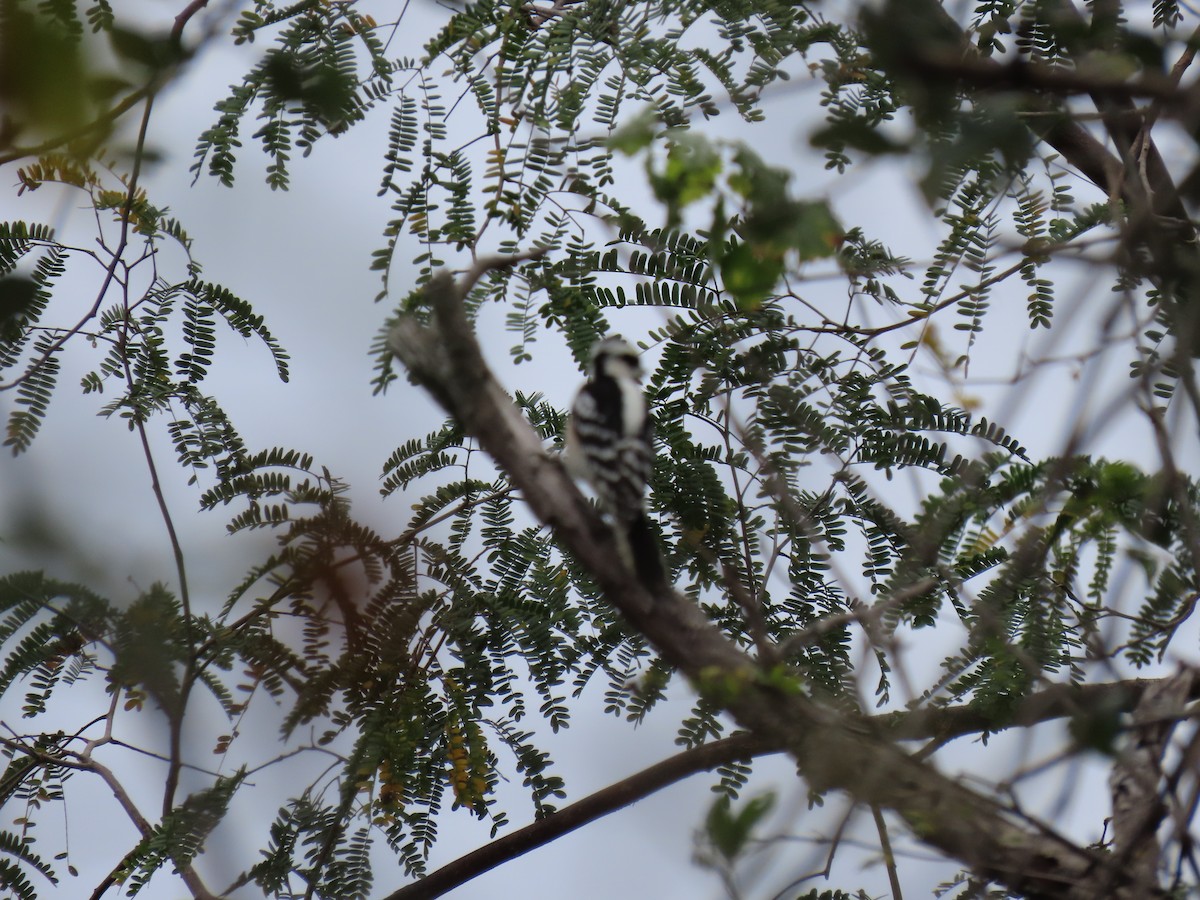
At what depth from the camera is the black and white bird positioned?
4.05 m

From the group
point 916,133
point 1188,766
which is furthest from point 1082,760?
point 916,133

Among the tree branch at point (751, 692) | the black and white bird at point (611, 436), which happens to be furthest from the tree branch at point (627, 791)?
the black and white bird at point (611, 436)

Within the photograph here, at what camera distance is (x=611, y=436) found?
14.6 ft

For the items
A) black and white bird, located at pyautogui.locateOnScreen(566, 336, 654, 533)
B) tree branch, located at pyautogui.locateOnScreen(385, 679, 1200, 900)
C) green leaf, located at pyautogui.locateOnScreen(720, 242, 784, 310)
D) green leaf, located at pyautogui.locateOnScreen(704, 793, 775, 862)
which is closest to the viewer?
green leaf, located at pyautogui.locateOnScreen(704, 793, 775, 862)

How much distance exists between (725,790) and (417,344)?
1.91 m

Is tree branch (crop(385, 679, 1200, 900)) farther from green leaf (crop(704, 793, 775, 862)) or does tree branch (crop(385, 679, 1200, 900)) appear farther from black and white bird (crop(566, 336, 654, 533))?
green leaf (crop(704, 793, 775, 862))

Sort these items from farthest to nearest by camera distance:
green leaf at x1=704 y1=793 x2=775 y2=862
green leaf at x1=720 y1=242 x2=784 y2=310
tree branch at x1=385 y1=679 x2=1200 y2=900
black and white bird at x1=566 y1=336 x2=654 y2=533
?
black and white bird at x1=566 y1=336 x2=654 y2=533 → tree branch at x1=385 y1=679 x2=1200 y2=900 → green leaf at x1=720 y1=242 x2=784 y2=310 → green leaf at x1=704 y1=793 x2=775 y2=862

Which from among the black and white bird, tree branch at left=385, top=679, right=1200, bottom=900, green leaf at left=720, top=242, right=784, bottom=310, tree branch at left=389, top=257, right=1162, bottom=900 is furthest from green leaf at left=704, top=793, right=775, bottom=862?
the black and white bird

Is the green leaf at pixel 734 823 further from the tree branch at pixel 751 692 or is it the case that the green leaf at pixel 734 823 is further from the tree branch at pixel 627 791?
the tree branch at pixel 627 791

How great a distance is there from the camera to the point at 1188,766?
1.74 meters

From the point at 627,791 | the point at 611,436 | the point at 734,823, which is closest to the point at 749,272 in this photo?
the point at 734,823

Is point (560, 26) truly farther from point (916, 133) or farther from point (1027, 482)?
point (916, 133)

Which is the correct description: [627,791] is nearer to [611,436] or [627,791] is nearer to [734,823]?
[611,436]

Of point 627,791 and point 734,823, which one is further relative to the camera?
point 627,791
